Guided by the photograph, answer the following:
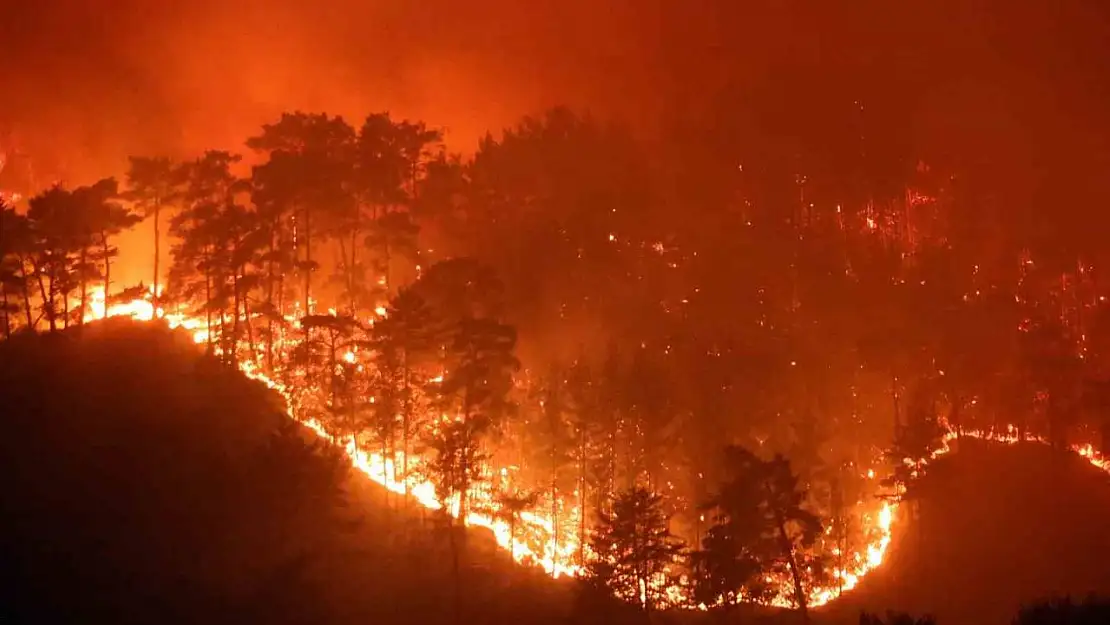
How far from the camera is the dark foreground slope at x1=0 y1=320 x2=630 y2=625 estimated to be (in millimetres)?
29484

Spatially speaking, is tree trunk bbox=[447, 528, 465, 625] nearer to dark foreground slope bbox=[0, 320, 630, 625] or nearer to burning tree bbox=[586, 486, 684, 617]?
dark foreground slope bbox=[0, 320, 630, 625]

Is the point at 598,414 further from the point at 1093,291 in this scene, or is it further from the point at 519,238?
the point at 1093,291

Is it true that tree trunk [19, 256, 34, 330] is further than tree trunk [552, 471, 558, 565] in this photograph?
No

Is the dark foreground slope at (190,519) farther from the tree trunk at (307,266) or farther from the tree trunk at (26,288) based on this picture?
the tree trunk at (307,266)

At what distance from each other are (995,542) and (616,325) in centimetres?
2776

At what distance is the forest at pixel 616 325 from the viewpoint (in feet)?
140

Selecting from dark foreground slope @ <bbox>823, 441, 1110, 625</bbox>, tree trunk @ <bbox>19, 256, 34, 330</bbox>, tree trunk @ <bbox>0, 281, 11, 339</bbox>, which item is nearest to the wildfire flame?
dark foreground slope @ <bbox>823, 441, 1110, 625</bbox>

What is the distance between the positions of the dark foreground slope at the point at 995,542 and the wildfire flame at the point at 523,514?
3.64ft

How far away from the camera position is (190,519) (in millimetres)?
32312

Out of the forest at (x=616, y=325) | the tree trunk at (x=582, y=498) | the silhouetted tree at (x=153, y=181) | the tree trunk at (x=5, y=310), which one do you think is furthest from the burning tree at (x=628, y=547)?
the silhouetted tree at (x=153, y=181)

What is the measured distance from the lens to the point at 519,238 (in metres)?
66.8

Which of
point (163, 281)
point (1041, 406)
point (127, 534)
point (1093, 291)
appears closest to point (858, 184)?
point (1093, 291)

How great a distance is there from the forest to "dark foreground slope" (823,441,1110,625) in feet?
6.82

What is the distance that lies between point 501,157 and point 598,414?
108 feet
